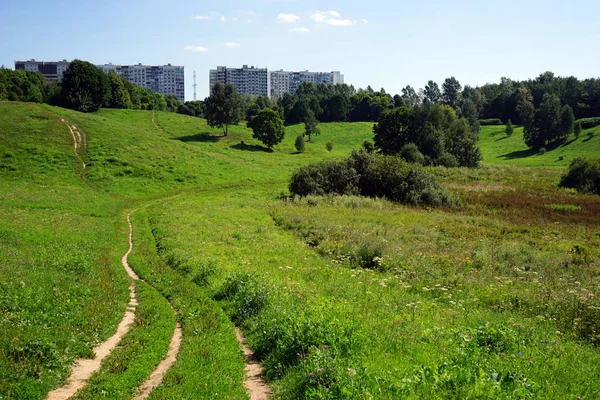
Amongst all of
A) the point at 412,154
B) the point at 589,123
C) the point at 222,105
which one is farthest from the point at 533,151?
the point at 222,105

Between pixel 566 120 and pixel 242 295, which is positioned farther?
pixel 566 120

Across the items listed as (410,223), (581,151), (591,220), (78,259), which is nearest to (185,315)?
(78,259)

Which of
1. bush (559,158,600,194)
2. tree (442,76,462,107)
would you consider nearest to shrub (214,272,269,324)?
bush (559,158,600,194)

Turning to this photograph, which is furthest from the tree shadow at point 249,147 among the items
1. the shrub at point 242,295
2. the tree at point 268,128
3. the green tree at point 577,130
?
the green tree at point 577,130

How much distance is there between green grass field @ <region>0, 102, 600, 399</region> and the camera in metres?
8.50

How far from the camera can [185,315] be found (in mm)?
13148

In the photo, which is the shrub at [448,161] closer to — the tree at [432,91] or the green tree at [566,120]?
the green tree at [566,120]

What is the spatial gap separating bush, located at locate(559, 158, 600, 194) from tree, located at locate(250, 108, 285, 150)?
53.6 meters

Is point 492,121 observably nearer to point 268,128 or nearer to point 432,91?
point 432,91

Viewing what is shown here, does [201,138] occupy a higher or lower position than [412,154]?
higher

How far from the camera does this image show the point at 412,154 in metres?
75.6

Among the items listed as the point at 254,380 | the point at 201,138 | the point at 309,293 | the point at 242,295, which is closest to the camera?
the point at 254,380

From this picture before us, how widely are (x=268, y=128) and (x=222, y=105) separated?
12110mm

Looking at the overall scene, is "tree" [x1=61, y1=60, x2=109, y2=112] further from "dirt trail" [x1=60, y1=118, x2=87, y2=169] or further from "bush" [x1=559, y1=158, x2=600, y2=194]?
"bush" [x1=559, y1=158, x2=600, y2=194]
